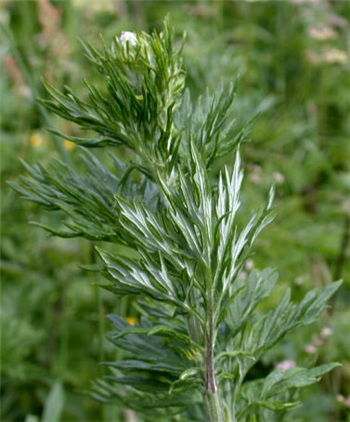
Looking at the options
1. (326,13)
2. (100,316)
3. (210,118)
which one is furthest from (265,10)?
(210,118)

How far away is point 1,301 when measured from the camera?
1.97 m

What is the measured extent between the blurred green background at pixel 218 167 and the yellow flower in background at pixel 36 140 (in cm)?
1

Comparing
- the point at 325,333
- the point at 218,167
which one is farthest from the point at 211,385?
the point at 218,167

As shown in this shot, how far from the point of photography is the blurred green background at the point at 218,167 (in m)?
1.76

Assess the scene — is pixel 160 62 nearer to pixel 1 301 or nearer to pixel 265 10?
pixel 1 301

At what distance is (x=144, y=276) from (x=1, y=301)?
4.27 feet

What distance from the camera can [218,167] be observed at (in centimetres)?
259

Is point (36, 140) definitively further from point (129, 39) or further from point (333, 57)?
point (129, 39)

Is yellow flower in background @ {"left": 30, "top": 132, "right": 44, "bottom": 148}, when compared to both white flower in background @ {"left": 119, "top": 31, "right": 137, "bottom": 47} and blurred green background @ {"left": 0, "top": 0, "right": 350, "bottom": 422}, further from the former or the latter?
white flower in background @ {"left": 119, "top": 31, "right": 137, "bottom": 47}

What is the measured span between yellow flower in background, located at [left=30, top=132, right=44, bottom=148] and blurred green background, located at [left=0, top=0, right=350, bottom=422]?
0.03 ft

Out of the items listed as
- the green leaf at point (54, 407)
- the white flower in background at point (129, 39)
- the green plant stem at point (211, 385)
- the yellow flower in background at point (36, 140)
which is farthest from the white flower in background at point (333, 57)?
the green plant stem at point (211, 385)

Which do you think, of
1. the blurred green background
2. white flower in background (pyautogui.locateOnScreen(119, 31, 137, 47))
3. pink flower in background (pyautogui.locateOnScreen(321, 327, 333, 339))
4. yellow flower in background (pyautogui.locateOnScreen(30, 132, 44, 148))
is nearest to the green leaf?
the blurred green background

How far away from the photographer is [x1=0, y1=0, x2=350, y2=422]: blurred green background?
176 centimetres

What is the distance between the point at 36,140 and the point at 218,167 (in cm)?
85
